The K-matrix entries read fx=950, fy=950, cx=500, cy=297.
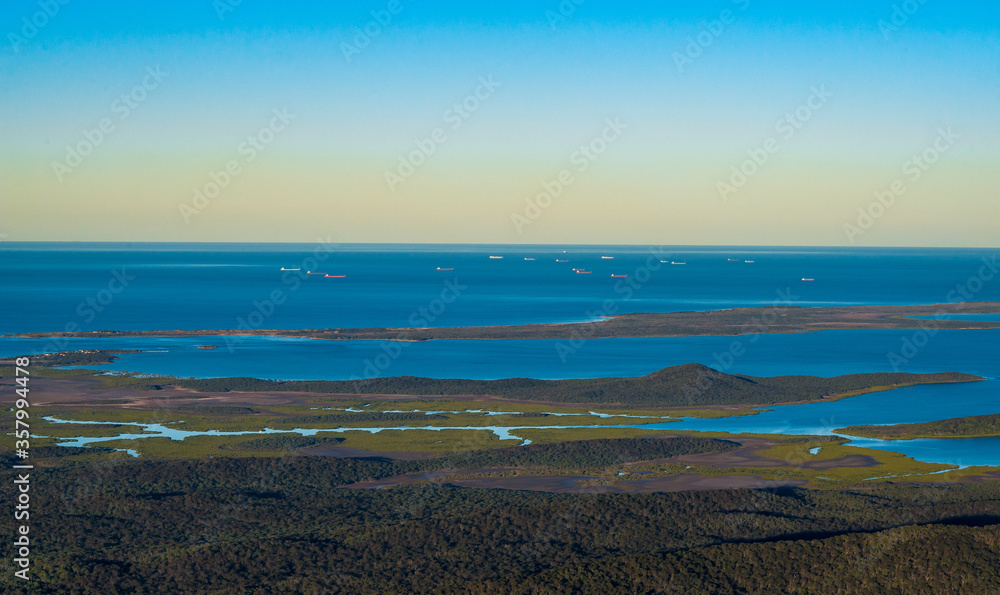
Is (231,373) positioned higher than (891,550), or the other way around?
(231,373)

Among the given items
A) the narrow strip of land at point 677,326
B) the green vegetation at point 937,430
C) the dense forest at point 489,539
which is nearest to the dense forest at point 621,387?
the green vegetation at point 937,430

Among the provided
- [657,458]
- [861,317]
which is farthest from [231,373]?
[861,317]

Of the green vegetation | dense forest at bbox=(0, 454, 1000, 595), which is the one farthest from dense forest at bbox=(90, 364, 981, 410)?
dense forest at bbox=(0, 454, 1000, 595)

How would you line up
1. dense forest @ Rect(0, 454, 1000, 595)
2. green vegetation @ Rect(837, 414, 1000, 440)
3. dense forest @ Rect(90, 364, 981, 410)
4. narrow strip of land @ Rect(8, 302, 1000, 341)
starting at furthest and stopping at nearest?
narrow strip of land @ Rect(8, 302, 1000, 341) < dense forest @ Rect(90, 364, 981, 410) < green vegetation @ Rect(837, 414, 1000, 440) < dense forest @ Rect(0, 454, 1000, 595)

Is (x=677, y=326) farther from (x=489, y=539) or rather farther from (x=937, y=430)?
(x=489, y=539)

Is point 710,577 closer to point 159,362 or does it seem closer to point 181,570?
point 181,570

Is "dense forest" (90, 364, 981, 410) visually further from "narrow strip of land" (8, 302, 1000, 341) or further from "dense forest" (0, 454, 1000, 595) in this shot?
"narrow strip of land" (8, 302, 1000, 341)

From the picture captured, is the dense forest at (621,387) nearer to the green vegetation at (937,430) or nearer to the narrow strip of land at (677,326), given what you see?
the green vegetation at (937,430)
